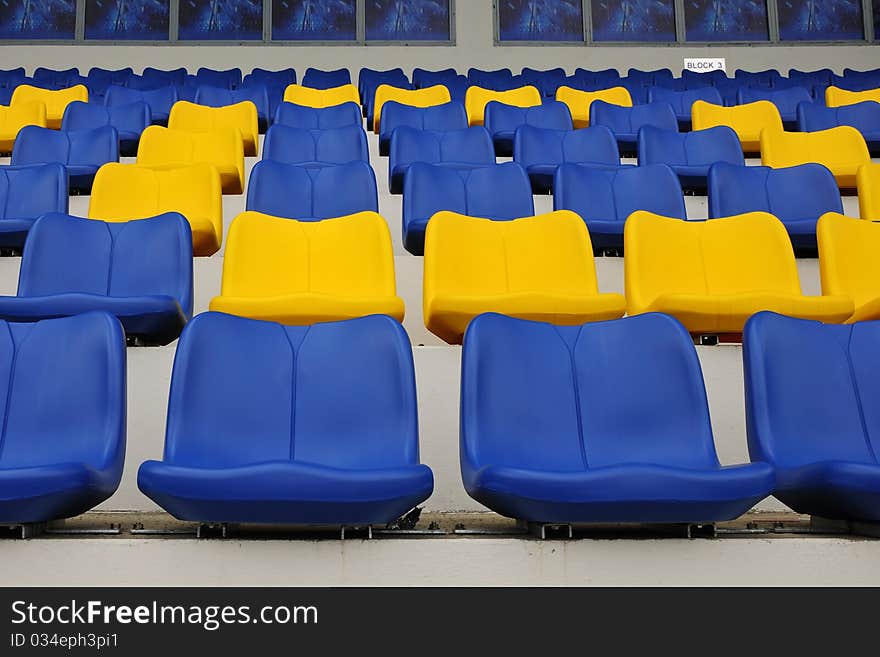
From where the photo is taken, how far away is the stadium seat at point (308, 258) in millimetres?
1030

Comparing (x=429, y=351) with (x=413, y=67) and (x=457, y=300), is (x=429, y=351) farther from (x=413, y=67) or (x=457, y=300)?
(x=413, y=67)

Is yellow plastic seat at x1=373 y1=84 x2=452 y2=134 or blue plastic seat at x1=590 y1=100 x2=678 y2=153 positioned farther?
yellow plastic seat at x1=373 y1=84 x2=452 y2=134

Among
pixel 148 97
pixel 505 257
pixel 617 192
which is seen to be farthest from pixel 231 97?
pixel 505 257

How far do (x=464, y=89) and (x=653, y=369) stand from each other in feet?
5.58

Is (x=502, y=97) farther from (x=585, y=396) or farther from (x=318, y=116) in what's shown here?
(x=585, y=396)

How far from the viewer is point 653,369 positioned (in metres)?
0.73

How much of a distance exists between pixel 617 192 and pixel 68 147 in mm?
891

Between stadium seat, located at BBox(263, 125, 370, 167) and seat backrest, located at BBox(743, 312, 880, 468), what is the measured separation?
93 cm

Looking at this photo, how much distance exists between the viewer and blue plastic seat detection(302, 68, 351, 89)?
94.7 inches

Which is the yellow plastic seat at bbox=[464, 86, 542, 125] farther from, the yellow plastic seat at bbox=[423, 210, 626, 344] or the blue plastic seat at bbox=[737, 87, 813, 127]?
the yellow plastic seat at bbox=[423, 210, 626, 344]

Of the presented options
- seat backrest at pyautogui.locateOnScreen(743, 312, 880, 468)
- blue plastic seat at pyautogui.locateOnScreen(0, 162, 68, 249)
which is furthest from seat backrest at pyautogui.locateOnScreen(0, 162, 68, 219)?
seat backrest at pyautogui.locateOnScreen(743, 312, 880, 468)

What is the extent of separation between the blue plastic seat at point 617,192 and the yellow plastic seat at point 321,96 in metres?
0.97
